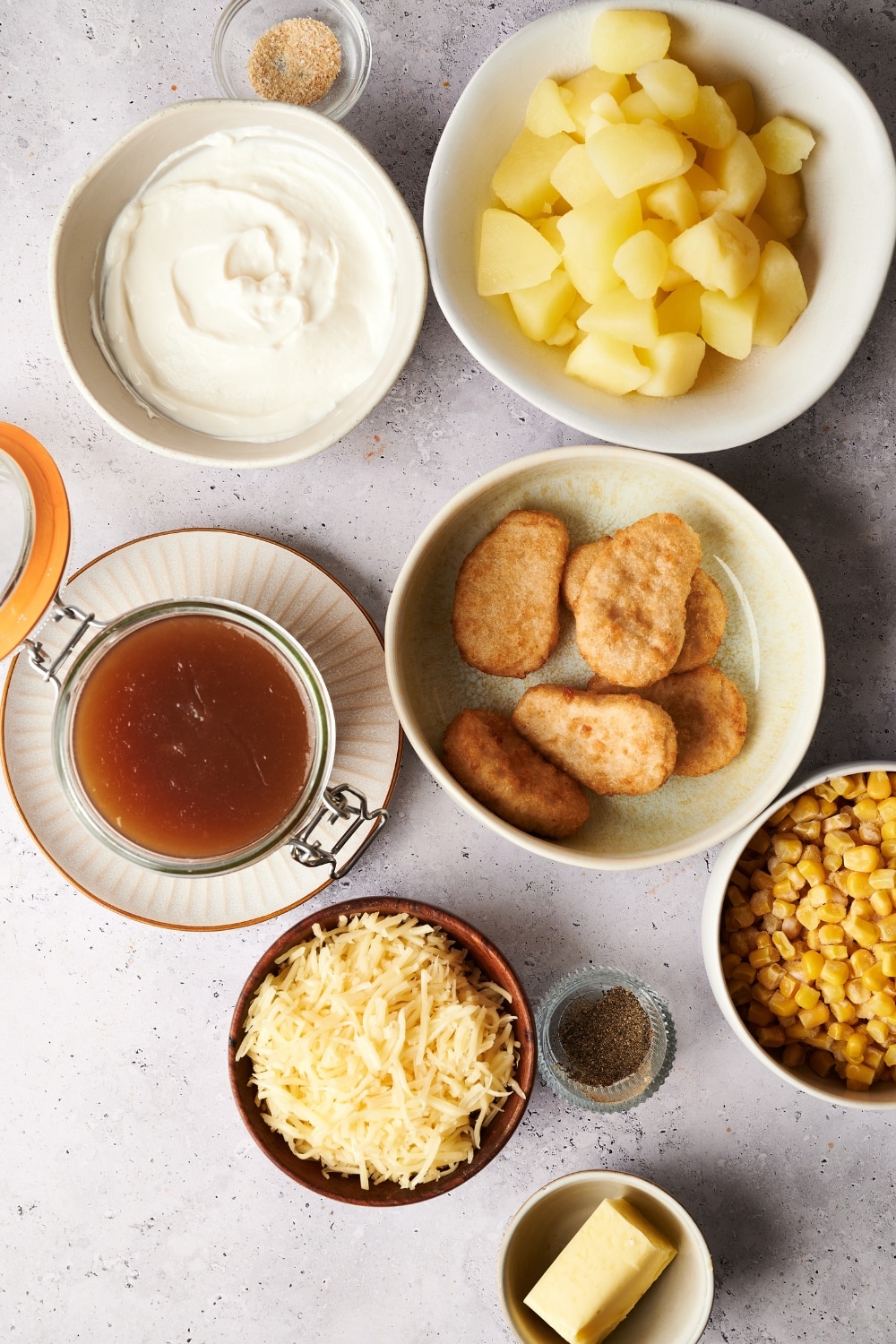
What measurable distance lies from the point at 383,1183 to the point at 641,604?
1479 mm

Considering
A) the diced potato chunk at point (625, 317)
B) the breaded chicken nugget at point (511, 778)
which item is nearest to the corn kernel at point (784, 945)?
Answer: the breaded chicken nugget at point (511, 778)

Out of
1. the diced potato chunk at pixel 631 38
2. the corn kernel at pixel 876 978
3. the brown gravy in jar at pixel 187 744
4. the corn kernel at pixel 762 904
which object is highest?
the diced potato chunk at pixel 631 38

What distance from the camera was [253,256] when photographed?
6.17ft

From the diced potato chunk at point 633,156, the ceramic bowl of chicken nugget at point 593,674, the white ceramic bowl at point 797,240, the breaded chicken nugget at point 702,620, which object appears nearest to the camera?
the diced potato chunk at point 633,156

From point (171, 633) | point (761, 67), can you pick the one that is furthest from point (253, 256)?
point (761, 67)

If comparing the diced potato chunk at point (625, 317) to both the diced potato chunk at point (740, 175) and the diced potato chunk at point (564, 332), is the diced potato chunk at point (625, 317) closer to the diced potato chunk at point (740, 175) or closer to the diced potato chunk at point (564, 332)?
the diced potato chunk at point (564, 332)

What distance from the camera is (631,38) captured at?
1772 millimetres

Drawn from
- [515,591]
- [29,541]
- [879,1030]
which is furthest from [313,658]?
[879,1030]

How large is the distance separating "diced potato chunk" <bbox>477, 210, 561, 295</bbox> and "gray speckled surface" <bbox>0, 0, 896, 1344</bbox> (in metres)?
0.29

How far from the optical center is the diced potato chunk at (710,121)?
1801mm

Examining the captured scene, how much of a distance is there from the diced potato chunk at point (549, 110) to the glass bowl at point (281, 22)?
1.59 feet

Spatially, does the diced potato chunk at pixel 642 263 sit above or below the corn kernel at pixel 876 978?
above

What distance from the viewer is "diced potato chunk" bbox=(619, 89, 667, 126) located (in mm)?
1796

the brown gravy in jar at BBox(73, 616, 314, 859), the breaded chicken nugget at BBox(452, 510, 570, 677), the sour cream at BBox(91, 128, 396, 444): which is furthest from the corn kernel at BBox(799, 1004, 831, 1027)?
the sour cream at BBox(91, 128, 396, 444)
